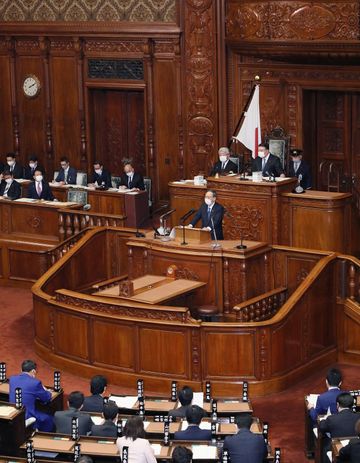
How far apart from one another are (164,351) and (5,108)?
32.8ft

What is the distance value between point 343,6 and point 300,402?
6.55 metres

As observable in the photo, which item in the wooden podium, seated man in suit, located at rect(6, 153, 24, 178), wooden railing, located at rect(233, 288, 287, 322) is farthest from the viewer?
seated man in suit, located at rect(6, 153, 24, 178)

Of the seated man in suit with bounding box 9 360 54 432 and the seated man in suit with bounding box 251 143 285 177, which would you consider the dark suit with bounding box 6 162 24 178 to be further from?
the seated man in suit with bounding box 9 360 54 432

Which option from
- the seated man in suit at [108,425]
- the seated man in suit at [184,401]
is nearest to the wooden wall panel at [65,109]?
the seated man in suit at [184,401]

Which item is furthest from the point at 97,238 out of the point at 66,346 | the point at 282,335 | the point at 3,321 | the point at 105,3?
the point at 105,3

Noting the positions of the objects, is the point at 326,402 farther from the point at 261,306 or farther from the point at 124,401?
the point at 261,306

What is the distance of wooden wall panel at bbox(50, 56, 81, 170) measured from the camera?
21516mm

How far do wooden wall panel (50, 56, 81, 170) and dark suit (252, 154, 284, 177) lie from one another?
17.8ft

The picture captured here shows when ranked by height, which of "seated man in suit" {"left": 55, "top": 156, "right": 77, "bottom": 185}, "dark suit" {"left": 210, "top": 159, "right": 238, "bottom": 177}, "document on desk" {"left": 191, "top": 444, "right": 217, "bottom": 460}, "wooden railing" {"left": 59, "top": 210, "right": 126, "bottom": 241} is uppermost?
"dark suit" {"left": 210, "top": 159, "right": 238, "bottom": 177}

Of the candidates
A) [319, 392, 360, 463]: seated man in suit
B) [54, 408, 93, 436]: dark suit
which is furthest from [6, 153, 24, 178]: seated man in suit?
[319, 392, 360, 463]: seated man in suit

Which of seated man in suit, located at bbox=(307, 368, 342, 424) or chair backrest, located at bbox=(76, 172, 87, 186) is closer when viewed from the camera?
seated man in suit, located at bbox=(307, 368, 342, 424)

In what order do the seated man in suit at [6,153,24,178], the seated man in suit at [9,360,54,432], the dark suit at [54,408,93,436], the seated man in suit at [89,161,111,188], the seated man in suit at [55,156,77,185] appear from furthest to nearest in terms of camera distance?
the seated man in suit at [6,153,24,178] → the seated man in suit at [55,156,77,185] → the seated man in suit at [89,161,111,188] → the seated man in suit at [9,360,54,432] → the dark suit at [54,408,93,436]

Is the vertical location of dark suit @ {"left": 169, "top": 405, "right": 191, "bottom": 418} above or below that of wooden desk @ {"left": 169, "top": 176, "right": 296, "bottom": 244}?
below

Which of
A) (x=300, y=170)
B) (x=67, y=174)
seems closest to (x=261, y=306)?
(x=300, y=170)
